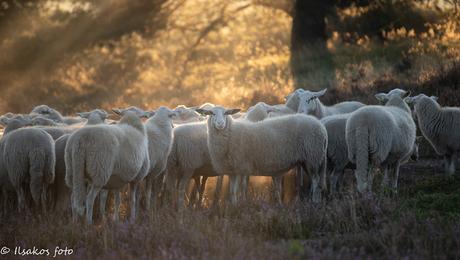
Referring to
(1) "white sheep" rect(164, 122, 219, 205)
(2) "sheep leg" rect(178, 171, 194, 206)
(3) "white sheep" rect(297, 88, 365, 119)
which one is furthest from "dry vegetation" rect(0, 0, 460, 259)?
(3) "white sheep" rect(297, 88, 365, 119)

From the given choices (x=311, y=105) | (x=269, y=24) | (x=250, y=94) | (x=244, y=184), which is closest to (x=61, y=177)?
(x=244, y=184)

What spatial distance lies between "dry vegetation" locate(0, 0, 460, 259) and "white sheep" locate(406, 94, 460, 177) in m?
0.65

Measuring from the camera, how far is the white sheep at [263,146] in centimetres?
680

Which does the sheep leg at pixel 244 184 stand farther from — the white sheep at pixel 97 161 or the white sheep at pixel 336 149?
the white sheep at pixel 97 161

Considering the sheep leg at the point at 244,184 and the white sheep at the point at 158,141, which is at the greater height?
the white sheep at the point at 158,141

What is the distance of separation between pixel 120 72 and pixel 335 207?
2476 centimetres

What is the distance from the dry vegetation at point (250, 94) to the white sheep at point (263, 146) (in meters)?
0.67

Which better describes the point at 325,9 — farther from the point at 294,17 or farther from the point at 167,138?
the point at 167,138

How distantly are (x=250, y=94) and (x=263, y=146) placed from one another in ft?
29.5

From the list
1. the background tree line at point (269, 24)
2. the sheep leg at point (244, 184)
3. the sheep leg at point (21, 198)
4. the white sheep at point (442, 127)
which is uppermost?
the background tree line at point (269, 24)

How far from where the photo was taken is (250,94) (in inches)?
618

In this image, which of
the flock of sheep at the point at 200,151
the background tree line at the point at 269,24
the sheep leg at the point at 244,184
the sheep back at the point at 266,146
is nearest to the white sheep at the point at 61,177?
the flock of sheep at the point at 200,151

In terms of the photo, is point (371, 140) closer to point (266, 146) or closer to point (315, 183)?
point (315, 183)

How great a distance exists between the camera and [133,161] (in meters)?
5.87
